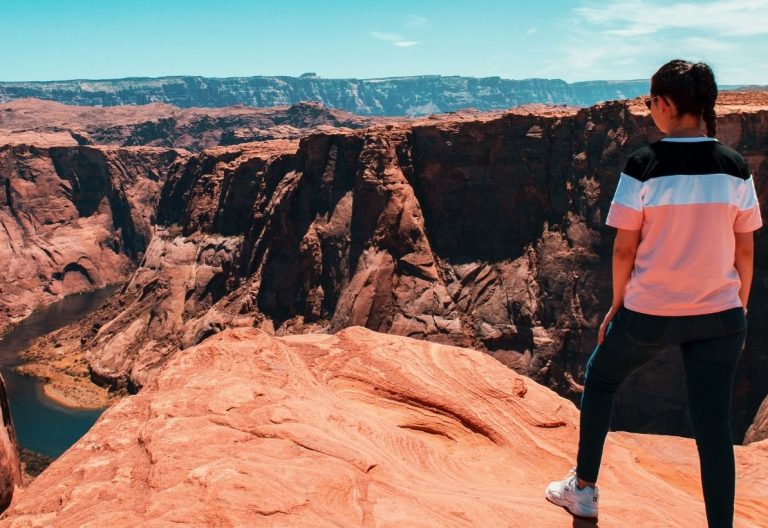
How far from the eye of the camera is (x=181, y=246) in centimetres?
7106

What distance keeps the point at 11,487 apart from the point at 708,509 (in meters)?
8.64

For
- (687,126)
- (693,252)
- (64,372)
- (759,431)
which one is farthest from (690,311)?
(64,372)

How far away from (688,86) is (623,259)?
146 centimetres

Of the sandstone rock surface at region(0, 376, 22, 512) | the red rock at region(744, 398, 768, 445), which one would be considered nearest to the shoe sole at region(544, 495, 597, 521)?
the sandstone rock surface at region(0, 376, 22, 512)

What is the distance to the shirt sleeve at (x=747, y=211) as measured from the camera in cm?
521

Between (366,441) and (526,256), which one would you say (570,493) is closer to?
(366,441)

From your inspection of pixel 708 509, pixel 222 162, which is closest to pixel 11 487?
pixel 708 509

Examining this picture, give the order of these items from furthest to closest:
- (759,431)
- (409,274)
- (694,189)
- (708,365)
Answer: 1. (409,274)
2. (759,431)
3. (708,365)
4. (694,189)

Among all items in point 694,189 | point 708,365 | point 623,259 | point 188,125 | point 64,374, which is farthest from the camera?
point 188,125

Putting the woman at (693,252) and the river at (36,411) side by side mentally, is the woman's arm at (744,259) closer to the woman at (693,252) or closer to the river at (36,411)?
the woman at (693,252)

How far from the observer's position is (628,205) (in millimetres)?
5254

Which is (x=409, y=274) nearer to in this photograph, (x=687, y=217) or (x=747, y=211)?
(x=747, y=211)

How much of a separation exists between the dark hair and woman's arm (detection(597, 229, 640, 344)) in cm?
108

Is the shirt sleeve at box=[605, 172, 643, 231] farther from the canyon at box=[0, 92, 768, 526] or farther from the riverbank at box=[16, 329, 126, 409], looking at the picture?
the riverbank at box=[16, 329, 126, 409]
